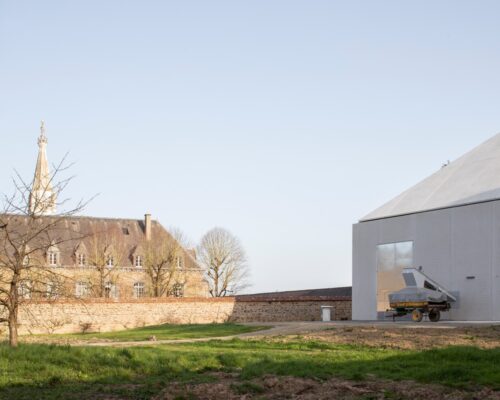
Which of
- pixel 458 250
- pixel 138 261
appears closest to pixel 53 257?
pixel 138 261

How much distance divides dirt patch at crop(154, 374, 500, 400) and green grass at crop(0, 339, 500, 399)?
0.98 ft

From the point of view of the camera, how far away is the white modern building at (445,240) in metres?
35.0

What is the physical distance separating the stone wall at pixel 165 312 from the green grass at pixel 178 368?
22.2 meters

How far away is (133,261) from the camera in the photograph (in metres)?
69.5

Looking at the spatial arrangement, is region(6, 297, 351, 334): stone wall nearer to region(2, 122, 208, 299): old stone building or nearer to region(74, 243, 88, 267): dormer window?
region(2, 122, 208, 299): old stone building

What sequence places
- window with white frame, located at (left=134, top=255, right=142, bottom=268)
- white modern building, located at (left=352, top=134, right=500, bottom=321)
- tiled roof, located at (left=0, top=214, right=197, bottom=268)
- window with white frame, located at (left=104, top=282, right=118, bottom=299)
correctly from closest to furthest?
1. white modern building, located at (left=352, top=134, right=500, bottom=321)
2. window with white frame, located at (left=104, top=282, right=118, bottom=299)
3. tiled roof, located at (left=0, top=214, right=197, bottom=268)
4. window with white frame, located at (left=134, top=255, right=142, bottom=268)

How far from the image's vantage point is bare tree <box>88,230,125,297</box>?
56959 mm

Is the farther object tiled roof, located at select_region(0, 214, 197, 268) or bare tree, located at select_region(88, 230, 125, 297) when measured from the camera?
tiled roof, located at select_region(0, 214, 197, 268)

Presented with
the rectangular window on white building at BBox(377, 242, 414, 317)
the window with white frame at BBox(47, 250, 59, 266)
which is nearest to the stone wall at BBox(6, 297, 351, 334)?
the rectangular window on white building at BBox(377, 242, 414, 317)

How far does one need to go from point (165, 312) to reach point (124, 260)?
26.0m

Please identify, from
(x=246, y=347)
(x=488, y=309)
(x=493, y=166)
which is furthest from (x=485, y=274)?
(x=246, y=347)

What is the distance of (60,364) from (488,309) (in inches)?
888

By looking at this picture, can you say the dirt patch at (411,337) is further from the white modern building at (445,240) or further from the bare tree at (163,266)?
the bare tree at (163,266)

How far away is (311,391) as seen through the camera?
14.2 m
